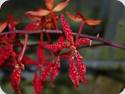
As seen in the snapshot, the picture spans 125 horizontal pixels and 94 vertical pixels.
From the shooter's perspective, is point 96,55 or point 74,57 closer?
point 74,57

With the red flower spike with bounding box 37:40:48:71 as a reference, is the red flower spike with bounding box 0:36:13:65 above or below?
above

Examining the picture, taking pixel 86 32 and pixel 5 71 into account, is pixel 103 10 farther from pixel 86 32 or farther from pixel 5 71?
pixel 5 71

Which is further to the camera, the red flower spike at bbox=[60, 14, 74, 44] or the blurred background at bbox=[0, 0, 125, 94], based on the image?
the blurred background at bbox=[0, 0, 125, 94]

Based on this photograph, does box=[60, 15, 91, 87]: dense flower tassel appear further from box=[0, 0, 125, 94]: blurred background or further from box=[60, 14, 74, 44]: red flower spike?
box=[0, 0, 125, 94]: blurred background

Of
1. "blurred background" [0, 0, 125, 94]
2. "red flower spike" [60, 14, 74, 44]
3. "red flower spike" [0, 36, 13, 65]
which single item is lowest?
"blurred background" [0, 0, 125, 94]

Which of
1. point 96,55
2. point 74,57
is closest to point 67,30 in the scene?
point 74,57

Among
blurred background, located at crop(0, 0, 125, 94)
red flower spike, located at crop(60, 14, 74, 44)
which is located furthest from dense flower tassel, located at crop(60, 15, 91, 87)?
blurred background, located at crop(0, 0, 125, 94)

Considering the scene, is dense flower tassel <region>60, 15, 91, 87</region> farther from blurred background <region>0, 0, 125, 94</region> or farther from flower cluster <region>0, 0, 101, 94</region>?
blurred background <region>0, 0, 125, 94</region>

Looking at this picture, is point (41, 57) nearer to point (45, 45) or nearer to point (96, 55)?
point (45, 45)

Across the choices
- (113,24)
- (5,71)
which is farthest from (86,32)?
(5,71)
